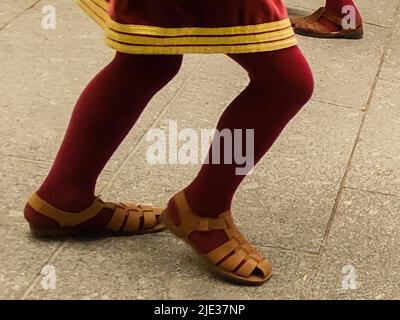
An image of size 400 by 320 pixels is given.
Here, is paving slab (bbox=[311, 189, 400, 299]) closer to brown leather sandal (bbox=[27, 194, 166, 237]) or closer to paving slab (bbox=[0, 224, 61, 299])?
brown leather sandal (bbox=[27, 194, 166, 237])

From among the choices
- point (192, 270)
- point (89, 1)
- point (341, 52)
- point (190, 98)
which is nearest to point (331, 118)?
point (190, 98)

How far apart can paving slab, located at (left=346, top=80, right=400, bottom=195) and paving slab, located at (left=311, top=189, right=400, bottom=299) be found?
0.08 m

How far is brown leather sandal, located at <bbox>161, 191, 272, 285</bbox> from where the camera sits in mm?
1959

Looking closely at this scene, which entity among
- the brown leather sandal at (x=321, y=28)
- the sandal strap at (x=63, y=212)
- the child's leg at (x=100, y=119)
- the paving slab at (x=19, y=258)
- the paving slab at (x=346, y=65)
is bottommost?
the paving slab at (x=346, y=65)

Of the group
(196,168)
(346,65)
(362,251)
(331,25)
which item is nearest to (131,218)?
(196,168)

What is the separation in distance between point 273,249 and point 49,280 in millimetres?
590

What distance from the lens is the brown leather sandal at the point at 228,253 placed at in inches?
77.1

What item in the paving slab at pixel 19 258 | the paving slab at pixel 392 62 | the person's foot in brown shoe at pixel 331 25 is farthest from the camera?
the person's foot in brown shoe at pixel 331 25

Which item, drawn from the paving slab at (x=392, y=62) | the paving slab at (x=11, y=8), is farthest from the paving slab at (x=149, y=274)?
the paving slab at (x=11, y=8)

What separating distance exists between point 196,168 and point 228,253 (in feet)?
1.91

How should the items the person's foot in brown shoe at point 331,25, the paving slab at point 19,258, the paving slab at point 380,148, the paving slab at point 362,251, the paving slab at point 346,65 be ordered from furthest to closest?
the person's foot in brown shoe at point 331,25, the paving slab at point 346,65, the paving slab at point 380,148, the paving slab at point 362,251, the paving slab at point 19,258

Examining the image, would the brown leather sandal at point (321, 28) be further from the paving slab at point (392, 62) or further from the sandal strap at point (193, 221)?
the sandal strap at point (193, 221)

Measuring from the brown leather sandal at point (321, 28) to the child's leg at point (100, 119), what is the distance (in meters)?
2.00

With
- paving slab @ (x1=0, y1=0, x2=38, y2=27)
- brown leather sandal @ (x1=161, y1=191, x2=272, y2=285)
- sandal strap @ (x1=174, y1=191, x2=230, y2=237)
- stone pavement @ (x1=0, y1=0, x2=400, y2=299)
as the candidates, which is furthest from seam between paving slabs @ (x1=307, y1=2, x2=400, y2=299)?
paving slab @ (x1=0, y1=0, x2=38, y2=27)
